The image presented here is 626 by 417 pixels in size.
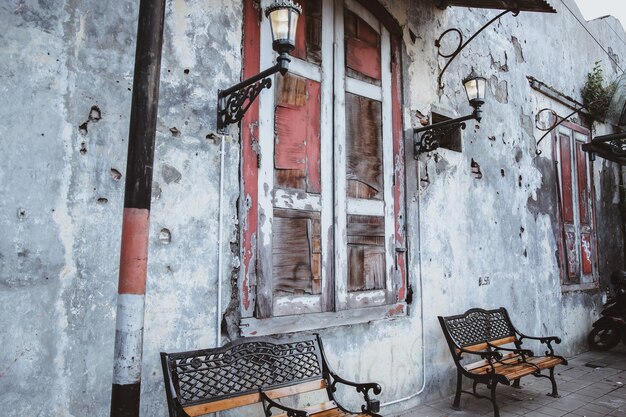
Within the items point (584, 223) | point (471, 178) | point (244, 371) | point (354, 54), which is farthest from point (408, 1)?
point (584, 223)

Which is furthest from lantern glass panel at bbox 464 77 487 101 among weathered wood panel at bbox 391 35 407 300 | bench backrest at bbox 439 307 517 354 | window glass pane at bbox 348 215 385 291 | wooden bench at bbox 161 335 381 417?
wooden bench at bbox 161 335 381 417

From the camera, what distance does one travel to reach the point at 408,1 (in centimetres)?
545

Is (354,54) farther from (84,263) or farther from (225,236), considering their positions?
(84,263)

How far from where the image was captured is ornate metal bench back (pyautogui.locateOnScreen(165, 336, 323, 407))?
310 cm

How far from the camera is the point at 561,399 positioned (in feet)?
17.0

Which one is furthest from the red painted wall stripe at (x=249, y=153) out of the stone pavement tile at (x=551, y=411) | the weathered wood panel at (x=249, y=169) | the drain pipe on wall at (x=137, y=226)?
the stone pavement tile at (x=551, y=411)

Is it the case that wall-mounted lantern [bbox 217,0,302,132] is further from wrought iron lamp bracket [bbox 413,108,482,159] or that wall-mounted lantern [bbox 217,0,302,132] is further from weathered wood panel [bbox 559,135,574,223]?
weathered wood panel [bbox 559,135,574,223]

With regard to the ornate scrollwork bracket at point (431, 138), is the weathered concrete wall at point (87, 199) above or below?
below

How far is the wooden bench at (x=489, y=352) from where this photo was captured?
4617mm

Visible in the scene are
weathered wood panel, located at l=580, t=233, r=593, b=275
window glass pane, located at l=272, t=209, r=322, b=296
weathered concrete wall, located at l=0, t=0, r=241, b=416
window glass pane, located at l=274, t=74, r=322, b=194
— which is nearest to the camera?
weathered concrete wall, located at l=0, t=0, r=241, b=416

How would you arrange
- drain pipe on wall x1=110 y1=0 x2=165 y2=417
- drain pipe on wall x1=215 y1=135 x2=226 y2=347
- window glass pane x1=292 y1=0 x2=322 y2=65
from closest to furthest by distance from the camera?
drain pipe on wall x1=110 y1=0 x2=165 y2=417
drain pipe on wall x1=215 y1=135 x2=226 y2=347
window glass pane x1=292 y1=0 x2=322 y2=65

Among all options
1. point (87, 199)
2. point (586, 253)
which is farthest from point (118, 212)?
point (586, 253)

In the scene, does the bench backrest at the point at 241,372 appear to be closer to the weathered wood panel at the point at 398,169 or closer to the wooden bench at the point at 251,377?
the wooden bench at the point at 251,377

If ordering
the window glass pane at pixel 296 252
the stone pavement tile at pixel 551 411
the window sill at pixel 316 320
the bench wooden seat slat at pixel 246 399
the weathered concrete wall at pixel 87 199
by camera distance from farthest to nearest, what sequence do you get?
the stone pavement tile at pixel 551 411, the window glass pane at pixel 296 252, the window sill at pixel 316 320, the bench wooden seat slat at pixel 246 399, the weathered concrete wall at pixel 87 199
